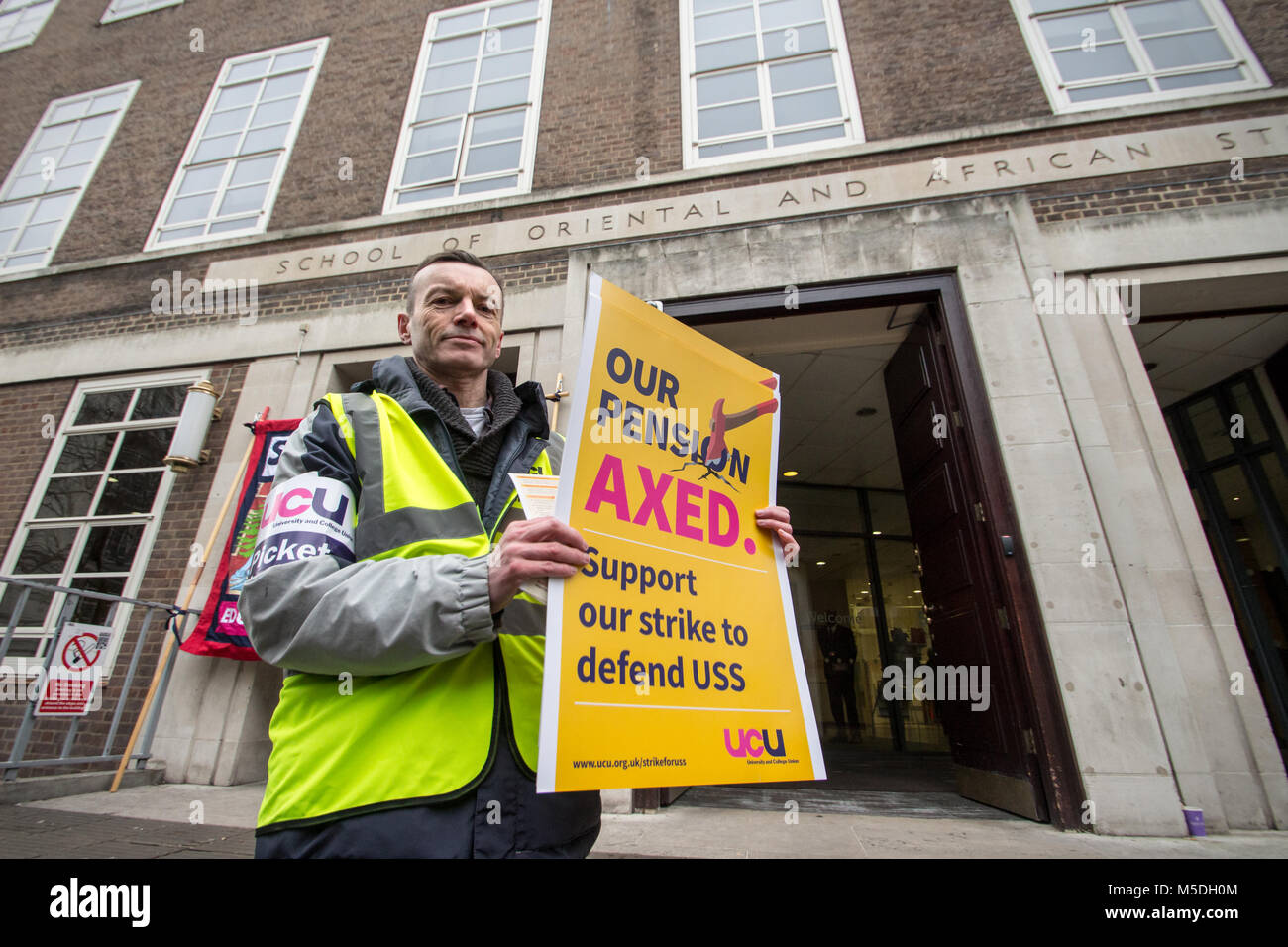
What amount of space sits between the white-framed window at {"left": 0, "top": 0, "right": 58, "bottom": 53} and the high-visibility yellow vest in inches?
598

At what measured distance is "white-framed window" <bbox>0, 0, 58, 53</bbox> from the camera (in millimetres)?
9828

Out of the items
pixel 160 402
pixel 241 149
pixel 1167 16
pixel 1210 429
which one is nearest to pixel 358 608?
pixel 160 402

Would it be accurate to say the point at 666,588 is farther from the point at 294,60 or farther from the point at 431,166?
the point at 294,60

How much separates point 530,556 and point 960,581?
4541mm

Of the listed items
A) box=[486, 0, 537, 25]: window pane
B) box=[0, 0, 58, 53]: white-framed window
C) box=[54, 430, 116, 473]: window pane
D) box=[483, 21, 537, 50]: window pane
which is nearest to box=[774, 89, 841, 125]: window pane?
box=[483, 21, 537, 50]: window pane

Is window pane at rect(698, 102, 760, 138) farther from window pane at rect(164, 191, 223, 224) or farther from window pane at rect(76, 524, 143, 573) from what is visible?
window pane at rect(76, 524, 143, 573)

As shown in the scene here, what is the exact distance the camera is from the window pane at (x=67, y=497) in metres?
6.16

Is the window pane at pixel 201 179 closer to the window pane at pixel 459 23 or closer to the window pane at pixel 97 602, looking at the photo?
the window pane at pixel 459 23

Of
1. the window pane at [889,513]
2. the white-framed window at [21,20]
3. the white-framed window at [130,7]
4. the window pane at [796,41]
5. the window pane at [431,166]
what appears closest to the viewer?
the window pane at [796,41]

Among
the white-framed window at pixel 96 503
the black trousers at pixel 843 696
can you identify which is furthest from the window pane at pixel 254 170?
the black trousers at pixel 843 696

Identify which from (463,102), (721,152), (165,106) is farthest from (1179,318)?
(165,106)

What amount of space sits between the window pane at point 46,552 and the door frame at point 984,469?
6.62 metres
